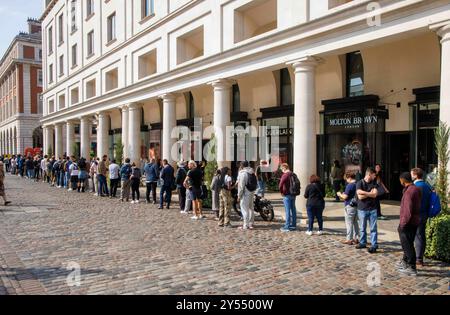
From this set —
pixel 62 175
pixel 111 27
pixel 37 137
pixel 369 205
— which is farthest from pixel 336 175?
pixel 37 137

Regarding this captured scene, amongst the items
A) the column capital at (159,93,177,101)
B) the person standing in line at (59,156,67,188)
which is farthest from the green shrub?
the person standing in line at (59,156,67,188)

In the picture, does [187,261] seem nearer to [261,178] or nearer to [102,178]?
[261,178]

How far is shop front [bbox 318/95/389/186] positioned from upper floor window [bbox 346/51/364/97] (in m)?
0.86

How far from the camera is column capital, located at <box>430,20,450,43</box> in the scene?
27.6 ft

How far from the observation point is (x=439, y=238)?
7.20 m

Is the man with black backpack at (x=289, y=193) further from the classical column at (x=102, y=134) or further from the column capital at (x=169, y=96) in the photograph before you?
the classical column at (x=102, y=134)

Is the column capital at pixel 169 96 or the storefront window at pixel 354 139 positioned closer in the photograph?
the storefront window at pixel 354 139

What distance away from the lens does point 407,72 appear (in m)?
13.5

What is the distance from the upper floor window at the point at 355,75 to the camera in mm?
15234

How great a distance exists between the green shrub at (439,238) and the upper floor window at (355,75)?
8.84 meters

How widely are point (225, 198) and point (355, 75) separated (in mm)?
8488

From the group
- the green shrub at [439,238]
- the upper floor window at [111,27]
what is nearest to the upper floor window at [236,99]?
the upper floor window at [111,27]

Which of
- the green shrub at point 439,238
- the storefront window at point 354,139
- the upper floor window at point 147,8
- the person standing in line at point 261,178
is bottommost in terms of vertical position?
the green shrub at point 439,238
